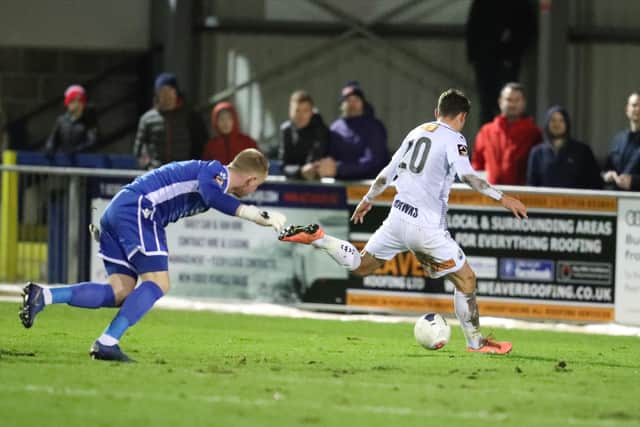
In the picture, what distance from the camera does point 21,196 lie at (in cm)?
1598

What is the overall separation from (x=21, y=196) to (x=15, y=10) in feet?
22.0

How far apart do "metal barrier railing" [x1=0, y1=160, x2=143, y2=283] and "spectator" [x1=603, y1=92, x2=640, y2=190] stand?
197 inches

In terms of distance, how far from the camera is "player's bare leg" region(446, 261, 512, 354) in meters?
11.4

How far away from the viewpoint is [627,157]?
14445 millimetres

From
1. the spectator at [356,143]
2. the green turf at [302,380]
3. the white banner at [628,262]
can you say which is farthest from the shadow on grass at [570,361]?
the spectator at [356,143]

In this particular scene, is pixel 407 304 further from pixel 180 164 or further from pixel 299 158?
pixel 180 164

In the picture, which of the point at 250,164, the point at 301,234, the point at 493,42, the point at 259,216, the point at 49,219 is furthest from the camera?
the point at 493,42

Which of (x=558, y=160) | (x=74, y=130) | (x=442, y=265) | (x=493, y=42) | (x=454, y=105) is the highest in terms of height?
(x=493, y=42)

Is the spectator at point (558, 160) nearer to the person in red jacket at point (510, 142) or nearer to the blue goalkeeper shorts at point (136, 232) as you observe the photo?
the person in red jacket at point (510, 142)

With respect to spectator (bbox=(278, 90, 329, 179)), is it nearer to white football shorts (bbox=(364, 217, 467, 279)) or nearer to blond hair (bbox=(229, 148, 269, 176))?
white football shorts (bbox=(364, 217, 467, 279))

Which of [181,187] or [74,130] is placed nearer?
[181,187]

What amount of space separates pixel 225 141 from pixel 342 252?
171 inches

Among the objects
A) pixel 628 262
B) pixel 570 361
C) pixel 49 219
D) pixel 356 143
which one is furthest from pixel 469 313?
pixel 49 219

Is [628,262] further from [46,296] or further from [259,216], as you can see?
[46,296]
